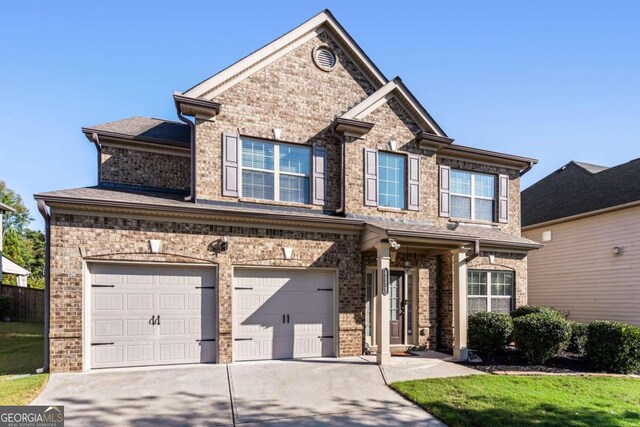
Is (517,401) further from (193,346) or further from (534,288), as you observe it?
(534,288)

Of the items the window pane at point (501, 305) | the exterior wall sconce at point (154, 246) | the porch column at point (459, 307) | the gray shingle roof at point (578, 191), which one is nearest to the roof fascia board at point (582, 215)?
the gray shingle roof at point (578, 191)

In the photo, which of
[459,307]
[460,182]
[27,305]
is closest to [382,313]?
[459,307]

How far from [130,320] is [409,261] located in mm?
7350

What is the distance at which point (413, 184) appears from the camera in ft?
38.5

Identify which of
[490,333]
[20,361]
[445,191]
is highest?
[445,191]

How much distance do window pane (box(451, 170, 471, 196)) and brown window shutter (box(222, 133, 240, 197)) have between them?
7045 millimetres

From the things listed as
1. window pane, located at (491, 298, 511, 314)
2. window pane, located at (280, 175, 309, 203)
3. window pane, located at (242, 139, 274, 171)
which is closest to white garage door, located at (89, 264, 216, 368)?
window pane, located at (280, 175, 309, 203)

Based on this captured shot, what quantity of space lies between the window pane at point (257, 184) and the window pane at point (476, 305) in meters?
6.96

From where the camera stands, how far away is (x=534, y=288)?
56.1ft

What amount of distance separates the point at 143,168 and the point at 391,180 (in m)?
7.05

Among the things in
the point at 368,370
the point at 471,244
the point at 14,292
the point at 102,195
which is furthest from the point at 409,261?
the point at 14,292

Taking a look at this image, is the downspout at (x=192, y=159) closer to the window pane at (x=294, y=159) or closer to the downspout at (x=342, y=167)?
the window pane at (x=294, y=159)

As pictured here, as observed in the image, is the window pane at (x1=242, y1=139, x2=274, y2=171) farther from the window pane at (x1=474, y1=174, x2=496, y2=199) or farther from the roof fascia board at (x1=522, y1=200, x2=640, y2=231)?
the roof fascia board at (x1=522, y1=200, x2=640, y2=231)

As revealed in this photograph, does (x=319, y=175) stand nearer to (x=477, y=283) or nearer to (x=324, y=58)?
(x=324, y=58)
